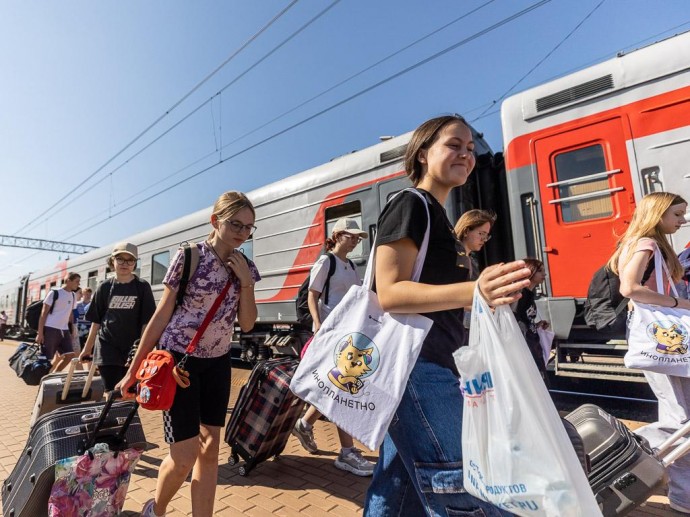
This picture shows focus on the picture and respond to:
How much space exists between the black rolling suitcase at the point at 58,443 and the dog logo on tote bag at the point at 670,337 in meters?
2.78

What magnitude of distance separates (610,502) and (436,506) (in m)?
1.16

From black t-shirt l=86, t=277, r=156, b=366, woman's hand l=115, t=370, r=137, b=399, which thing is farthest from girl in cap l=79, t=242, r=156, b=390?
woman's hand l=115, t=370, r=137, b=399

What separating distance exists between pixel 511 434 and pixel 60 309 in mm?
6960

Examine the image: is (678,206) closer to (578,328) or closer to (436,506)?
(578,328)

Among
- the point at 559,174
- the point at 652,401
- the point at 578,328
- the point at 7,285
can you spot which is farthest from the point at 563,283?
the point at 7,285

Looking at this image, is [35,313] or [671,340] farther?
[35,313]

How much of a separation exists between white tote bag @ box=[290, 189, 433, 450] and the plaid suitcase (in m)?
1.88

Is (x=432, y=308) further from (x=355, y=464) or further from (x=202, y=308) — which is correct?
(x=355, y=464)

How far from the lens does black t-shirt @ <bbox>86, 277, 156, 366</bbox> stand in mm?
3846

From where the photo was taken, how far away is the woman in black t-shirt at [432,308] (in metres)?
1.23

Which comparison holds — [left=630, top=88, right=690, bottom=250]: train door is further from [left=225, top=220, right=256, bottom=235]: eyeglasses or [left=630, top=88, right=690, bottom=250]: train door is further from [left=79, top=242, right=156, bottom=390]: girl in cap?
[left=79, top=242, right=156, bottom=390]: girl in cap

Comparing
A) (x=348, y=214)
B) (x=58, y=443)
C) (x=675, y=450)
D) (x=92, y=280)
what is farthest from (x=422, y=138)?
(x=92, y=280)

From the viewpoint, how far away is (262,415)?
320 centimetres

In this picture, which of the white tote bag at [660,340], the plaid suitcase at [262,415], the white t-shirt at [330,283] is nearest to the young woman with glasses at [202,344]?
the plaid suitcase at [262,415]
